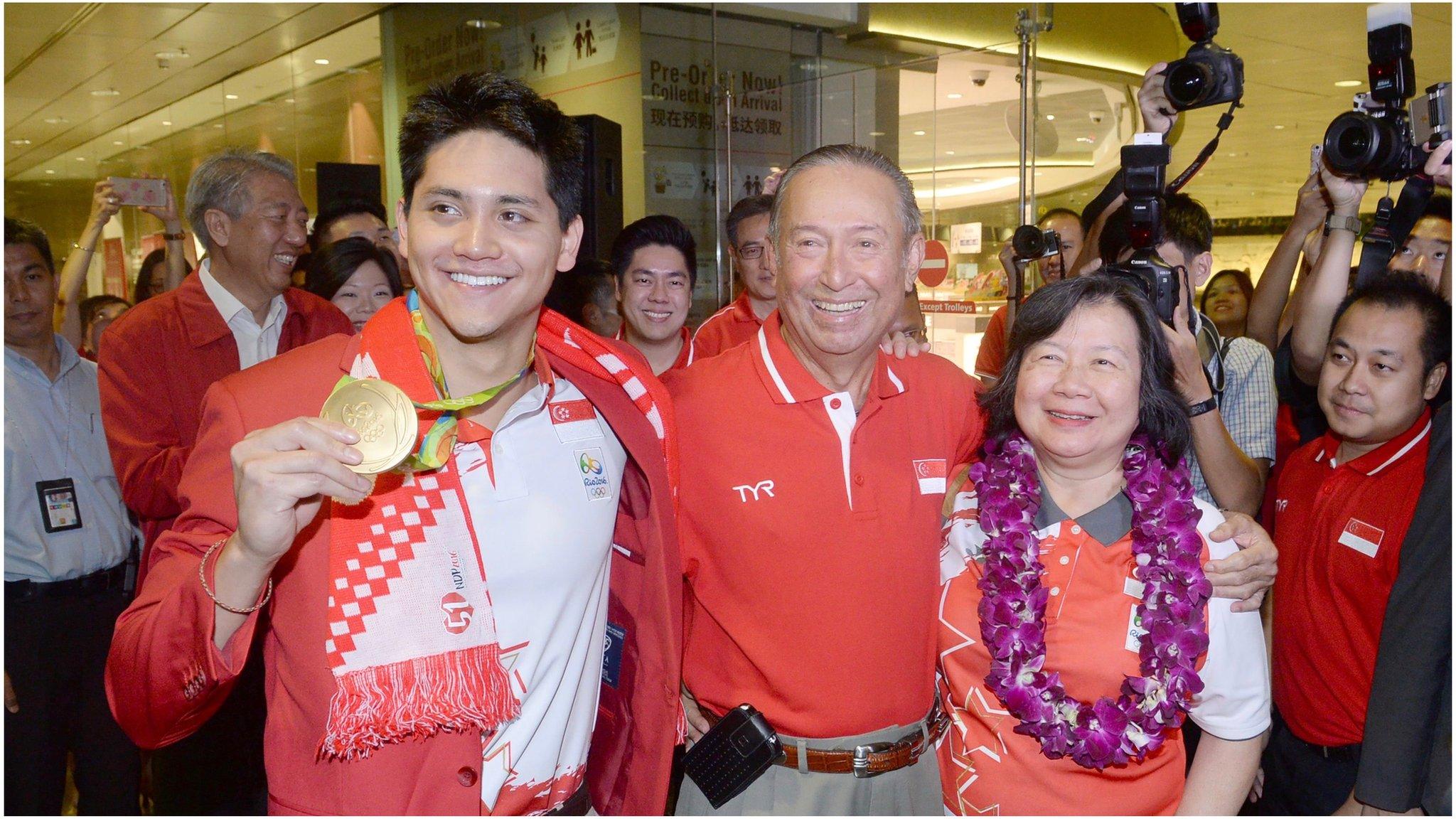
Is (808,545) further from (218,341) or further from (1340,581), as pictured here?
(218,341)

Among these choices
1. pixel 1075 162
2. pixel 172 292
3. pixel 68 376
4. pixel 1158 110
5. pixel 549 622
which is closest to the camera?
pixel 549 622

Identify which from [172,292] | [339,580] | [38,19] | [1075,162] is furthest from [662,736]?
[38,19]

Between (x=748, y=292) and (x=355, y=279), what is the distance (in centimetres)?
159

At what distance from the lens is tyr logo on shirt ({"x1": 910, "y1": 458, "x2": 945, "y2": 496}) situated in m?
1.97

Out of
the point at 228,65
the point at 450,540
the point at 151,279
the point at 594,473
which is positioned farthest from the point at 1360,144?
the point at 228,65

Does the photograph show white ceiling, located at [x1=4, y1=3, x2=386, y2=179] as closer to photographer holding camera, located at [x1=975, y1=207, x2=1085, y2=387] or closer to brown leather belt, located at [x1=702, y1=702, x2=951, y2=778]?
photographer holding camera, located at [x1=975, y1=207, x2=1085, y2=387]

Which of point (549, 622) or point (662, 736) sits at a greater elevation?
point (549, 622)

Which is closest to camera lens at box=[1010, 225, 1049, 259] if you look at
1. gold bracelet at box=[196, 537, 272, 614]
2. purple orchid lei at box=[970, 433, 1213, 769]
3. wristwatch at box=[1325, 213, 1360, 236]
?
wristwatch at box=[1325, 213, 1360, 236]

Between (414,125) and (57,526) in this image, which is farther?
(57,526)

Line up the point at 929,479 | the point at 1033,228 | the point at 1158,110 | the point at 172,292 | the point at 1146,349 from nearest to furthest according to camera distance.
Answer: the point at 1146,349
the point at 929,479
the point at 1158,110
the point at 172,292
the point at 1033,228

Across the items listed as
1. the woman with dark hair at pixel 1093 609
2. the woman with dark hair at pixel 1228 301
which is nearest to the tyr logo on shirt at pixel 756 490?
the woman with dark hair at pixel 1093 609

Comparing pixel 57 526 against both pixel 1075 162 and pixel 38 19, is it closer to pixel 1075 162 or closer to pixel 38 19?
pixel 1075 162

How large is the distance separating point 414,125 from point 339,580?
0.73 m

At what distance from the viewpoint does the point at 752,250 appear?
4172 mm
